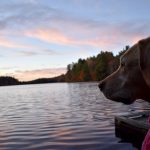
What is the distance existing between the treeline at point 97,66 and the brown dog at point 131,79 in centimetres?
12239

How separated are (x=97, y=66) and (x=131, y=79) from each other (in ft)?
484

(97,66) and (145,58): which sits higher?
(97,66)

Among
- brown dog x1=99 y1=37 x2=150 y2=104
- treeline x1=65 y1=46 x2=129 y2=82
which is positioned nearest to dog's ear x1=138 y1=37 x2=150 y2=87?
brown dog x1=99 y1=37 x2=150 y2=104

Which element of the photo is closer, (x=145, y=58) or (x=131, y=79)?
(x=145, y=58)

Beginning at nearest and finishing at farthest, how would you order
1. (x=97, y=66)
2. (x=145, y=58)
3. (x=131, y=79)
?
(x=145, y=58), (x=131, y=79), (x=97, y=66)

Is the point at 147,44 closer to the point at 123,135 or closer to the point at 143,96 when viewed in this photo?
the point at 143,96

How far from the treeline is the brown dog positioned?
122393 mm

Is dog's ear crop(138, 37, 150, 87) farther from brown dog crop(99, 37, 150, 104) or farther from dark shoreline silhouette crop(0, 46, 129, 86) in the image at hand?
dark shoreline silhouette crop(0, 46, 129, 86)

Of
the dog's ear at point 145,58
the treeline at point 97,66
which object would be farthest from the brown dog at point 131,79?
the treeline at point 97,66

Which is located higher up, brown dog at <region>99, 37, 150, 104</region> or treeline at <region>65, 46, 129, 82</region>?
treeline at <region>65, 46, 129, 82</region>

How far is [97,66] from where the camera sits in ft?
495

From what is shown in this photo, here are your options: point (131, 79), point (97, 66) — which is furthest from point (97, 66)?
point (131, 79)

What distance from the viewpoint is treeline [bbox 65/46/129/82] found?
142025mm

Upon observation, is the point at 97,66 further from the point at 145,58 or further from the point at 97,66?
the point at 145,58
